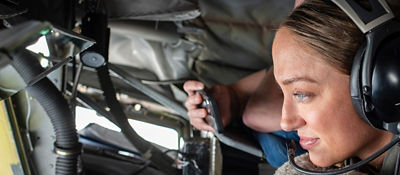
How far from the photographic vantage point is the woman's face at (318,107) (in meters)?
0.81

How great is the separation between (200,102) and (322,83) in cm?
62

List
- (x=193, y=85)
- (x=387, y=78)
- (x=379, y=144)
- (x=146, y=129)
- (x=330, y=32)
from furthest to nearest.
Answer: (x=146, y=129) < (x=193, y=85) < (x=379, y=144) < (x=330, y=32) < (x=387, y=78)

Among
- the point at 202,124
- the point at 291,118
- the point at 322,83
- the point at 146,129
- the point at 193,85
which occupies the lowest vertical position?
the point at 146,129

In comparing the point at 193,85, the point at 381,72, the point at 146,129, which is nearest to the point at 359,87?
the point at 381,72

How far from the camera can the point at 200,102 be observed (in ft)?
4.56

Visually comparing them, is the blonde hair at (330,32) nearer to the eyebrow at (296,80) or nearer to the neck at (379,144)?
the eyebrow at (296,80)

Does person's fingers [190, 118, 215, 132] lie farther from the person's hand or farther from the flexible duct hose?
the flexible duct hose

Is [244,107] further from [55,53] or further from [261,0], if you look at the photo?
[55,53]

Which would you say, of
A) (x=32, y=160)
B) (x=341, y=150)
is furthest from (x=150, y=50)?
(x=341, y=150)

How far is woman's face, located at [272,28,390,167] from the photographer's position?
814 mm

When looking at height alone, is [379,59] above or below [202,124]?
above

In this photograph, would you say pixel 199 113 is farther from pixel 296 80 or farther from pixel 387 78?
pixel 387 78

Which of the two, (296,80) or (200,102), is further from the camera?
(200,102)

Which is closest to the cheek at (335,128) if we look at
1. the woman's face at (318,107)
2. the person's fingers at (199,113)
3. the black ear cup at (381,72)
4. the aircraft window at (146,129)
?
the woman's face at (318,107)
